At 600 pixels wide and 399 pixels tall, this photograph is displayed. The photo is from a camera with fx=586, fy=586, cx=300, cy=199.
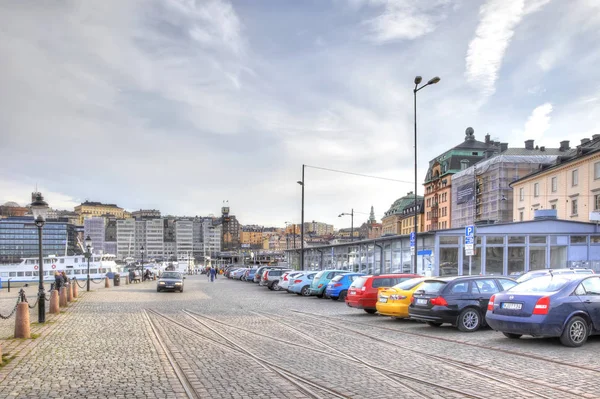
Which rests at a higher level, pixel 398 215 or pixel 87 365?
pixel 398 215

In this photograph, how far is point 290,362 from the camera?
34.3 feet

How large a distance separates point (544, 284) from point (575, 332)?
118cm

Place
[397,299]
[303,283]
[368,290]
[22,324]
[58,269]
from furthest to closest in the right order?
[58,269]
[303,283]
[368,290]
[397,299]
[22,324]

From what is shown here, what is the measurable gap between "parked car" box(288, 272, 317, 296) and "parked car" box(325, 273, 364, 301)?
5.30 metres

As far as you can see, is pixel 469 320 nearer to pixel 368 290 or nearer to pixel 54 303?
pixel 368 290

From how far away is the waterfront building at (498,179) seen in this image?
67188mm

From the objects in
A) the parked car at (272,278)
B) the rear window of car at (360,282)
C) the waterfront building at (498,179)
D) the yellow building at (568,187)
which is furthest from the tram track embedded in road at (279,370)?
the waterfront building at (498,179)

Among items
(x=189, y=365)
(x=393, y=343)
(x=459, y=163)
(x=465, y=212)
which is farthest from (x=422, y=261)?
(x=459, y=163)

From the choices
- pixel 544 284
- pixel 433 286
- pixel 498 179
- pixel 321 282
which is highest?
pixel 498 179

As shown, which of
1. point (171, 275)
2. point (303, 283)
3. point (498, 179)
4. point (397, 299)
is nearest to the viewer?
point (397, 299)

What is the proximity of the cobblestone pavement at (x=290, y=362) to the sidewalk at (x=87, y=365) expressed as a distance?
0.02 m

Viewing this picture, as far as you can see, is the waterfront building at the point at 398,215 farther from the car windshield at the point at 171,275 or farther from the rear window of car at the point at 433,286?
the rear window of car at the point at 433,286

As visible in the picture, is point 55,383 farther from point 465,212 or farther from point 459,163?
point 459,163

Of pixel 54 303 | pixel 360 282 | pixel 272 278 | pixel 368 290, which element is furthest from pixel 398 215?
pixel 54 303
